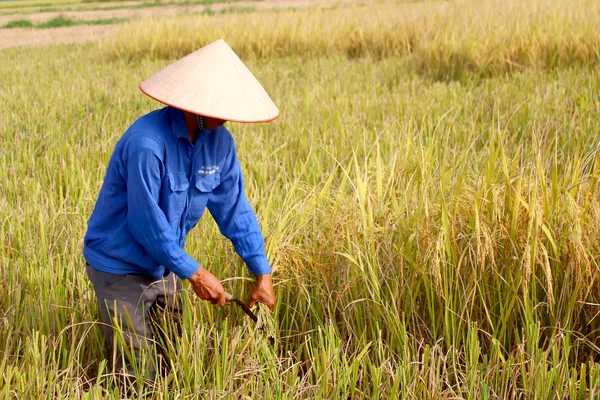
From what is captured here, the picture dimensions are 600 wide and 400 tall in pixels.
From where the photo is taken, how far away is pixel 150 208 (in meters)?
1.61

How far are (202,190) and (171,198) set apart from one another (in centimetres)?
11

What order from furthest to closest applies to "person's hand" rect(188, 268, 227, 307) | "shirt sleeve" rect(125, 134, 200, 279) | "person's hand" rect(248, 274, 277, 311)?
"person's hand" rect(248, 274, 277, 311) → "person's hand" rect(188, 268, 227, 307) → "shirt sleeve" rect(125, 134, 200, 279)

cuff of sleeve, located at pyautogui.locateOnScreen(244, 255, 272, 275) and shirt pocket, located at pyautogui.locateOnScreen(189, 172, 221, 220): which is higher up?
shirt pocket, located at pyautogui.locateOnScreen(189, 172, 221, 220)

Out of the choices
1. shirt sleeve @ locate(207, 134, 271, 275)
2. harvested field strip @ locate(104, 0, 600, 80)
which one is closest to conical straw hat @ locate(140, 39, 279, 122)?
shirt sleeve @ locate(207, 134, 271, 275)

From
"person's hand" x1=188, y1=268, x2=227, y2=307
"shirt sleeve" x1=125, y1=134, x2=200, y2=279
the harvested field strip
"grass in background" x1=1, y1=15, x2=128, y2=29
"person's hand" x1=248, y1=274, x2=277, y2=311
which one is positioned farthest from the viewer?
"grass in background" x1=1, y1=15, x2=128, y2=29

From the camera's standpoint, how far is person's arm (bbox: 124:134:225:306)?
63.1 inches

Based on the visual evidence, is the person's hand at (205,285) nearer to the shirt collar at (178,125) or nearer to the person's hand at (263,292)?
the person's hand at (263,292)

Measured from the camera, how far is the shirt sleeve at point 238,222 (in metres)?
1.89

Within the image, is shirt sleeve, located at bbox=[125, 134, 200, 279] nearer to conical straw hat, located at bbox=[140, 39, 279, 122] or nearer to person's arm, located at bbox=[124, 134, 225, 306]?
person's arm, located at bbox=[124, 134, 225, 306]

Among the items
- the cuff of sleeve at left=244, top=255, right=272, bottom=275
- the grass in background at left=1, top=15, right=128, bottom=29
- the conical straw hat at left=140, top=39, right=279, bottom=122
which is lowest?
the grass in background at left=1, top=15, right=128, bottom=29

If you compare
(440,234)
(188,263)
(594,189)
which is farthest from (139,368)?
(594,189)

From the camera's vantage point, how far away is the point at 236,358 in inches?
69.6

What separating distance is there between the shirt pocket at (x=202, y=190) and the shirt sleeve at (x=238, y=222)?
0.06 metres

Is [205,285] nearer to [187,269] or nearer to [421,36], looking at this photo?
[187,269]
